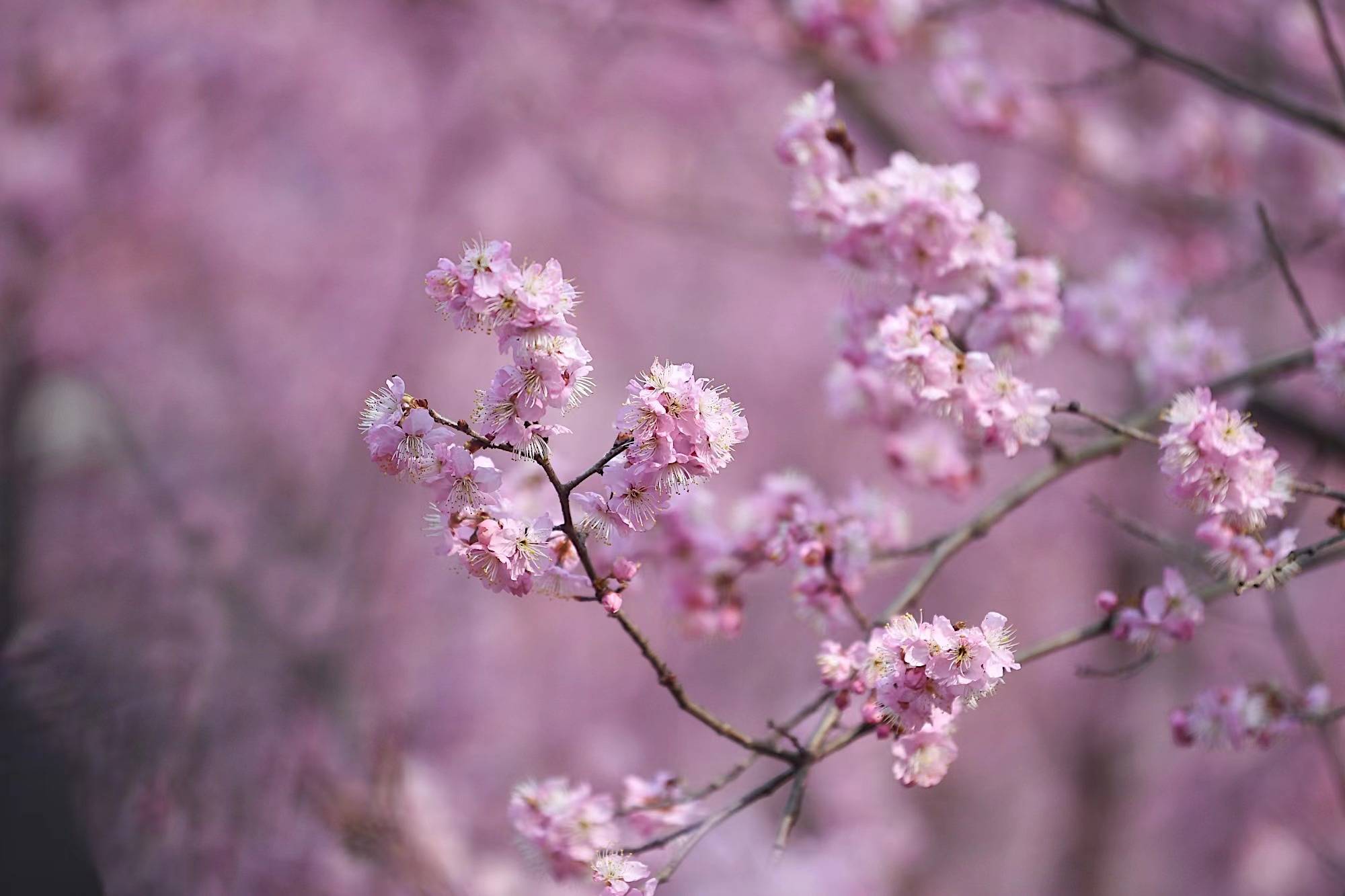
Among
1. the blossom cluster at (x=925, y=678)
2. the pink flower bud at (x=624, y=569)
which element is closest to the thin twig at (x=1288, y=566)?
the blossom cluster at (x=925, y=678)

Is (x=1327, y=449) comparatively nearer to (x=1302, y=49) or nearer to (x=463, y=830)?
(x=1302, y=49)

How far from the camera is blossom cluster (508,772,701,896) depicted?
2.10 metres

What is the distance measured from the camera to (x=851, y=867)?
655 cm

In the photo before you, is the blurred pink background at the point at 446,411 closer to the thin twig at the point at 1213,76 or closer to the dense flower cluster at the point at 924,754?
the thin twig at the point at 1213,76

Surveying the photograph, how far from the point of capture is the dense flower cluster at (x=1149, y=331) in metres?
2.75

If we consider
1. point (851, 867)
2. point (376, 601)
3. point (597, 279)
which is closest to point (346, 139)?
point (597, 279)

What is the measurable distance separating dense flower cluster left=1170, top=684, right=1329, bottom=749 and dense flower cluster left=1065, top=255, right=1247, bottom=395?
0.77 meters

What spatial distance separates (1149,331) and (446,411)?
6477mm

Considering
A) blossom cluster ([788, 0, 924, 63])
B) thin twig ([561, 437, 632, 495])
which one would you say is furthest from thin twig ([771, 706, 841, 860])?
blossom cluster ([788, 0, 924, 63])

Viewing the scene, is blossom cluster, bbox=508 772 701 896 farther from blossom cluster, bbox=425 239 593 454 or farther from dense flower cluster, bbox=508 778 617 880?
blossom cluster, bbox=425 239 593 454

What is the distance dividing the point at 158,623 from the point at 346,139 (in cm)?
517

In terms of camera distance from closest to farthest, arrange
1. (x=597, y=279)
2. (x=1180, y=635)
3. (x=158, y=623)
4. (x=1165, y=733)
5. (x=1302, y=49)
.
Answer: (x=1180, y=635), (x=158, y=623), (x=1302, y=49), (x=1165, y=733), (x=597, y=279)

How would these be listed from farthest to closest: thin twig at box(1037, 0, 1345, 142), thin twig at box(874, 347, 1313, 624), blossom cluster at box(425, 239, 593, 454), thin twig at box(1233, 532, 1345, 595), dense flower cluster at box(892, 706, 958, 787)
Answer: thin twig at box(1037, 0, 1345, 142) < thin twig at box(874, 347, 1313, 624) < dense flower cluster at box(892, 706, 958, 787) < thin twig at box(1233, 532, 1345, 595) < blossom cluster at box(425, 239, 593, 454)

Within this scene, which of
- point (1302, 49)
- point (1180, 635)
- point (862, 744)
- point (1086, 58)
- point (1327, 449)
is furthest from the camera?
point (1086, 58)
